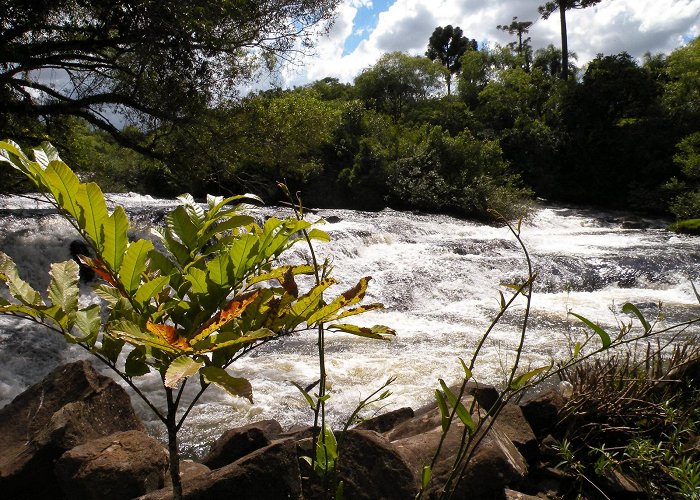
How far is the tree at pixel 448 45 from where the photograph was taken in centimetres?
5050

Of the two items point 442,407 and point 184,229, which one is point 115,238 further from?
point 442,407

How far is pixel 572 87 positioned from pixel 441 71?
1587 cm

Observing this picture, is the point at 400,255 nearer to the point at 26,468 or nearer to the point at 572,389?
the point at 572,389

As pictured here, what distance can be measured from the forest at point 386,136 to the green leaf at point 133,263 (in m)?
7.64

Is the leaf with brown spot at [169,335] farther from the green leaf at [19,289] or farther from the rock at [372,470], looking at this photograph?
the rock at [372,470]

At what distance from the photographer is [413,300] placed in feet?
28.5

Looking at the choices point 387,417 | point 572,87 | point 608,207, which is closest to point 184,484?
point 387,417

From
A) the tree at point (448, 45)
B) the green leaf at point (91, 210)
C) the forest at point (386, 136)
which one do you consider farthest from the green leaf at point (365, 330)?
the tree at point (448, 45)

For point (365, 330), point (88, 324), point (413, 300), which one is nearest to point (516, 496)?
point (365, 330)

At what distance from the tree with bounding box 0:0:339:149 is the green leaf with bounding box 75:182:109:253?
26.8ft

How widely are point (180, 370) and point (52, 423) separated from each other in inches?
82.3

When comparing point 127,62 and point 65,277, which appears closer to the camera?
point 65,277

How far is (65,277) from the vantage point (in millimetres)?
1417

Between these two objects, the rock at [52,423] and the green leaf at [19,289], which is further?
the rock at [52,423]
